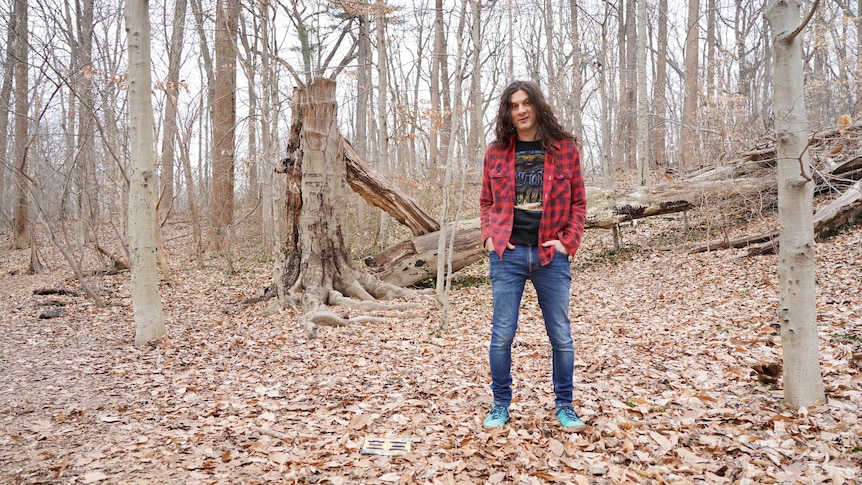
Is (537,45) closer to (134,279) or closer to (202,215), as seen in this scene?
(202,215)

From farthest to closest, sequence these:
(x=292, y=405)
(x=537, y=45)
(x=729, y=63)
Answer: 1. (x=537, y=45)
2. (x=729, y=63)
3. (x=292, y=405)

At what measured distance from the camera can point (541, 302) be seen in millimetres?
3131

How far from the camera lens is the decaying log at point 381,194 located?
27.2 ft

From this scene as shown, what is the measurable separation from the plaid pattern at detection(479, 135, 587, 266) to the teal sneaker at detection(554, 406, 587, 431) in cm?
89

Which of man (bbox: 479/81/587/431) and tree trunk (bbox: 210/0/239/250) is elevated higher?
tree trunk (bbox: 210/0/239/250)

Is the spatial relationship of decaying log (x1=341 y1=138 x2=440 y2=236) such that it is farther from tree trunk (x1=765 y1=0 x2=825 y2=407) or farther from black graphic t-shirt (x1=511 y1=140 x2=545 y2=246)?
tree trunk (x1=765 y1=0 x2=825 y2=407)

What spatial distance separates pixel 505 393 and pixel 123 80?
818cm

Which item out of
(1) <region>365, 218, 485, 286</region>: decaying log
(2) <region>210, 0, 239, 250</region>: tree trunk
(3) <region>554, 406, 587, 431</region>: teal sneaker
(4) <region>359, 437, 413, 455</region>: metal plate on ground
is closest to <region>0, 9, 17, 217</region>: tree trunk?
(2) <region>210, 0, 239, 250</region>: tree trunk

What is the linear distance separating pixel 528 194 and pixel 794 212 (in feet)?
4.66

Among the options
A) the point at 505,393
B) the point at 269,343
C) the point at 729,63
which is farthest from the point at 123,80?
the point at 729,63

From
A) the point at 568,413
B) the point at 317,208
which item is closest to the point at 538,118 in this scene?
the point at 568,413

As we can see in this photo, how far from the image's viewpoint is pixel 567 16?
2133cm

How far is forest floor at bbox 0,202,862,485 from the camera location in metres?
2.73

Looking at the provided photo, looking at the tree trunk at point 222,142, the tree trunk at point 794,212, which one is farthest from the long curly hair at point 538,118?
the tree trunk at point 222,142
